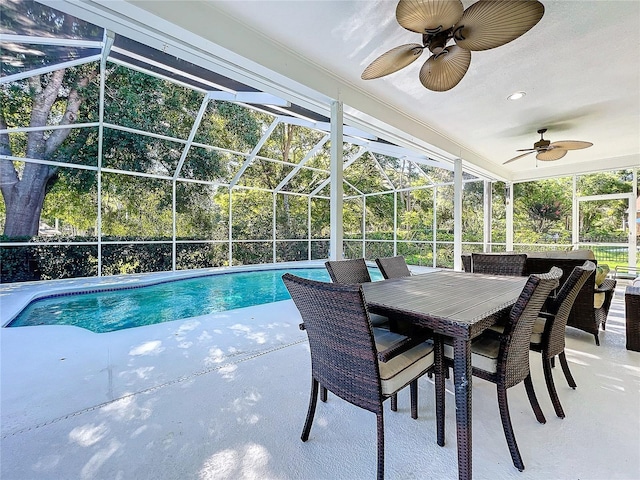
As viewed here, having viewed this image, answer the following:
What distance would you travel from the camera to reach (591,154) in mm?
6750

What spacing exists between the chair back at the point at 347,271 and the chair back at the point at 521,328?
4.08 feet

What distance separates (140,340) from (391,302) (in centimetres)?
269

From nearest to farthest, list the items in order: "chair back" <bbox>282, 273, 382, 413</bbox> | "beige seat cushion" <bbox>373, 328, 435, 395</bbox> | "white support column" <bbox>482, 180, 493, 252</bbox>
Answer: "chair back" <bbox>282, 273, 382, 413</bbox> → "beige seat cushion" <bbox>373, 328, 435, 395</bbox> → "white support column" <bbox>482, 180, 493, 252</bbox>

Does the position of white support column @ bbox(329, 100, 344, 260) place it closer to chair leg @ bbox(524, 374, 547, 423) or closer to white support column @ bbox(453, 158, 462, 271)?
chair leg @ bbox(524, 374, 547, 423)

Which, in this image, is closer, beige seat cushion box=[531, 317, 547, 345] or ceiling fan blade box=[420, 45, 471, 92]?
beige seat cushion box=[531, 317, 547, 345]

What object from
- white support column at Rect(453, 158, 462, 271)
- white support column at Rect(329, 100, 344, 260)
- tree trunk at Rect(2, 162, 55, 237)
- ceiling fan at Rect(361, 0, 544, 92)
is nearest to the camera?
ceiling fan at Rect(361, 0, 544, 92)

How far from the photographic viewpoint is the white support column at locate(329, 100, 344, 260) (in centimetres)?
366

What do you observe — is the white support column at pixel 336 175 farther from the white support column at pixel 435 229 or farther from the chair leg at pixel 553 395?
the white support column at pixel 435 229

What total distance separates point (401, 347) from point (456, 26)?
2.08 meters

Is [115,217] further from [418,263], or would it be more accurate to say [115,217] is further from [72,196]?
[418,263]

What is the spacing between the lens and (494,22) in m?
1.82

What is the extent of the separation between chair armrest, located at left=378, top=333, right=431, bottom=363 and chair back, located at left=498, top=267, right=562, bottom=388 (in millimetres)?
403

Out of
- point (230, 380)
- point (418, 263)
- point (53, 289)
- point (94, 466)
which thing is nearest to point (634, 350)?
point (230, 380)

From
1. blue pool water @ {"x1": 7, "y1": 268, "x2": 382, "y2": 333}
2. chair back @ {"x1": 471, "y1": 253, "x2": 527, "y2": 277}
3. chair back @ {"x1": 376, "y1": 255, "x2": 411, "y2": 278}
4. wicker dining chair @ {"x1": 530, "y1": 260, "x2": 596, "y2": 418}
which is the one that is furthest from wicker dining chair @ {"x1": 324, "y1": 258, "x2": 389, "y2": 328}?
blue pool water @ {"x1": 7, "y1": 268, "x2": 382, "y2": 333}
